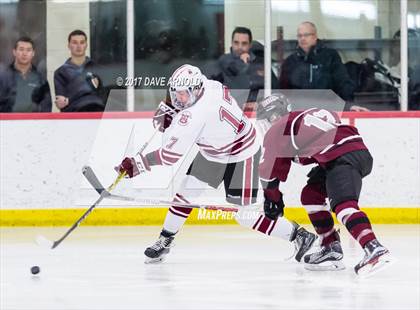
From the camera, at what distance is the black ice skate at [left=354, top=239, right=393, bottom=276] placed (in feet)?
15.8

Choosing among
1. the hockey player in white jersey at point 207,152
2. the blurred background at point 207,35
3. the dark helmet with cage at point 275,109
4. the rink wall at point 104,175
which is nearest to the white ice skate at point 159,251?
the hockey player in white jersey at point 207,152

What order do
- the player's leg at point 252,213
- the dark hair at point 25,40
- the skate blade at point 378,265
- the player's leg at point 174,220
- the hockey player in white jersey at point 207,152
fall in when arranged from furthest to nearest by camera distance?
the dark hair at point 25,40 < the player's leg at point 174,220 < the player's leg at point 252,213 < the hockey player in white jersey at point 207,152 < the skate blade at point 378,265

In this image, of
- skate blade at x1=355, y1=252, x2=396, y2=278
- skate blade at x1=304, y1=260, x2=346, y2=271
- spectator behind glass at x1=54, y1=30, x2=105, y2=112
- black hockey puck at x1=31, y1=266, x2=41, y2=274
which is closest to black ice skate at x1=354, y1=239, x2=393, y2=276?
skate blade at x1=355, y1=252, x2=396, y2=278

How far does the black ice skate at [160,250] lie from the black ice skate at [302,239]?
1.99ft

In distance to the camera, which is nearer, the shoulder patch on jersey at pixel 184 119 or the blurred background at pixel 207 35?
the shoulder patch on jersey at pixel 184 119

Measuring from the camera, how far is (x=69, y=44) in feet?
24.3

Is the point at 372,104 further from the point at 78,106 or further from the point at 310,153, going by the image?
the point at 310,153

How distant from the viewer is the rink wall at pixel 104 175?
7133 millimetres

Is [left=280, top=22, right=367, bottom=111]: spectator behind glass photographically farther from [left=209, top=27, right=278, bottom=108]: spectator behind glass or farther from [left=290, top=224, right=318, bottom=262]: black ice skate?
[left=290, top=224, right=318, bottom=262]: black ice skate

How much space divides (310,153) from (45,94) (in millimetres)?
2752

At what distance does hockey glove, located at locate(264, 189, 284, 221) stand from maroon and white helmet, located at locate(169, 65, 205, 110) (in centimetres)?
55

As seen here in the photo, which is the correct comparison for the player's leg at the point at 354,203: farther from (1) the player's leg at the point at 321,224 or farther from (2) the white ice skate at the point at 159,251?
(2) the white ice skate at the point at 159,251

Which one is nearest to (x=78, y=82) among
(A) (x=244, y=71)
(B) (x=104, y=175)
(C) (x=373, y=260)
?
(B) (x=104, y=175)

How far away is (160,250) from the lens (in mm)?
5656
